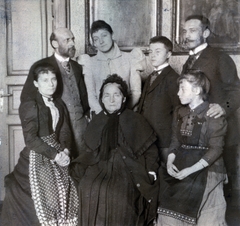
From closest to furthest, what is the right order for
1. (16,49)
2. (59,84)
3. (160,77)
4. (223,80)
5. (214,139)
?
(214,139) → (223,80) → (160,77) → (59,84) → (16,49)

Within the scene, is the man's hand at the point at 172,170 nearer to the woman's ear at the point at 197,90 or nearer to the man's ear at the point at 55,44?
the woman's ear at the point at 197,90

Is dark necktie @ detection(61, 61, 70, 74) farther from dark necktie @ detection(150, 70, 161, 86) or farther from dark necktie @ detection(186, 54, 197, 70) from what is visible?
dark necktie @ detection(186, 54, 197, 70)

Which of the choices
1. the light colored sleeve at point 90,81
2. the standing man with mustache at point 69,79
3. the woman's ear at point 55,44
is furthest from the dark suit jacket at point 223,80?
the woman's ear at point 55,44

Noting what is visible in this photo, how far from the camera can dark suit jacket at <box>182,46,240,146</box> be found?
6.28 ft

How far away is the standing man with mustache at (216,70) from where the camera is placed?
1.92 meters

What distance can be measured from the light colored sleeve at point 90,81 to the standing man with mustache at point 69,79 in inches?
1.6

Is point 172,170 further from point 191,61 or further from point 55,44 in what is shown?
point 55,44

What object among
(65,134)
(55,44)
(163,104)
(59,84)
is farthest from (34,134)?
(163,104)

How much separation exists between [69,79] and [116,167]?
68cm

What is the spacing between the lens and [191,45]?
6.57 feet

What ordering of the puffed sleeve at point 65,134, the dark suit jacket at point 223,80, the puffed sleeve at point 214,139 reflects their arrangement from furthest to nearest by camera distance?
the puffed sleeve at point 65,134, the dark suit jacket at point 223,80, the puffed sleeve at point 214,139

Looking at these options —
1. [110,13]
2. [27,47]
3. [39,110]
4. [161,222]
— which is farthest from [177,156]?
[27,47]

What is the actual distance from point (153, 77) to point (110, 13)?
57 centimetres

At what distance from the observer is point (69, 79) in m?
2.21
